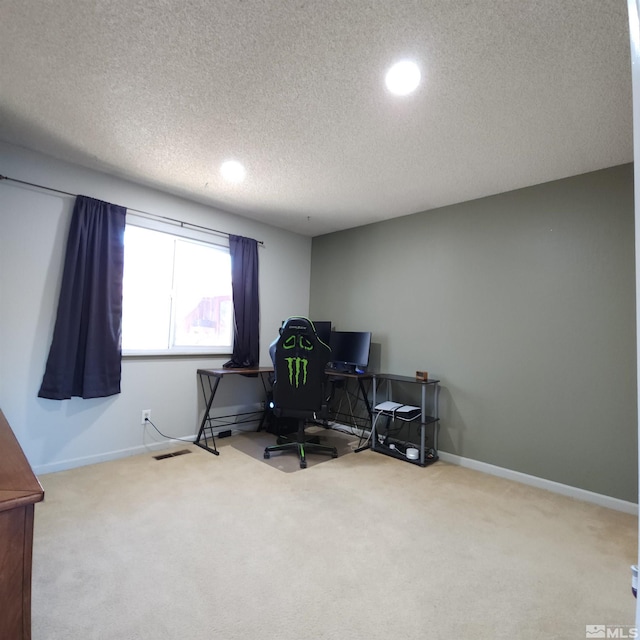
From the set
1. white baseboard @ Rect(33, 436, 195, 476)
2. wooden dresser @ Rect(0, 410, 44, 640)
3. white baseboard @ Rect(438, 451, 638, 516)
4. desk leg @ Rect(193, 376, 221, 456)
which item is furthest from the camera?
desk leg @ Rect(193, 376, 221, 456)

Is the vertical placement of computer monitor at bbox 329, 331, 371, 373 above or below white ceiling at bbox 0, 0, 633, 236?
below

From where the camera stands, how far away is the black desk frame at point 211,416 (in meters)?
3.37

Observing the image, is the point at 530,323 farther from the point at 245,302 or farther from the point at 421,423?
the point at 245,302

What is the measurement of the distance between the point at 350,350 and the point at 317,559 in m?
2.34

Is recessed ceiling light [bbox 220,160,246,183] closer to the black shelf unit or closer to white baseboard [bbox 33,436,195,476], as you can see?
the black shelf unit

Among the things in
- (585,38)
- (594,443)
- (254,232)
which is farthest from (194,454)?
(585,38)

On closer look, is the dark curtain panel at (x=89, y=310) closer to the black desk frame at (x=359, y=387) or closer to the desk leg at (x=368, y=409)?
the black desk frame at (x=359, y=387)

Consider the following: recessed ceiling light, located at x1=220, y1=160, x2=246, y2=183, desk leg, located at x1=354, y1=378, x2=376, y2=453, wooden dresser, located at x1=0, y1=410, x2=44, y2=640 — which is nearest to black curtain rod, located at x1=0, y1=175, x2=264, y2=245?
recessed ceiling light, located at x1=220, y1=160, x2=246, y2=183

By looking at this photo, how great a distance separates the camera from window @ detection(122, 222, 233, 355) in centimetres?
320

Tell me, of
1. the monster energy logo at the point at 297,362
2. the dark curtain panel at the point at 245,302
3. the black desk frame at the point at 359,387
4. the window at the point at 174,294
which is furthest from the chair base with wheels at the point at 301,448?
the window at the point at 174,294

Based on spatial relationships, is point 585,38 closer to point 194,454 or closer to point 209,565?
point 209,565

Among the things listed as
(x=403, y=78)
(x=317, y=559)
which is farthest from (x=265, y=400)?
(x=403, y=78)

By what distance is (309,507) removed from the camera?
7.43ft

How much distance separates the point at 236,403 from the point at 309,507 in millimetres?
1915
